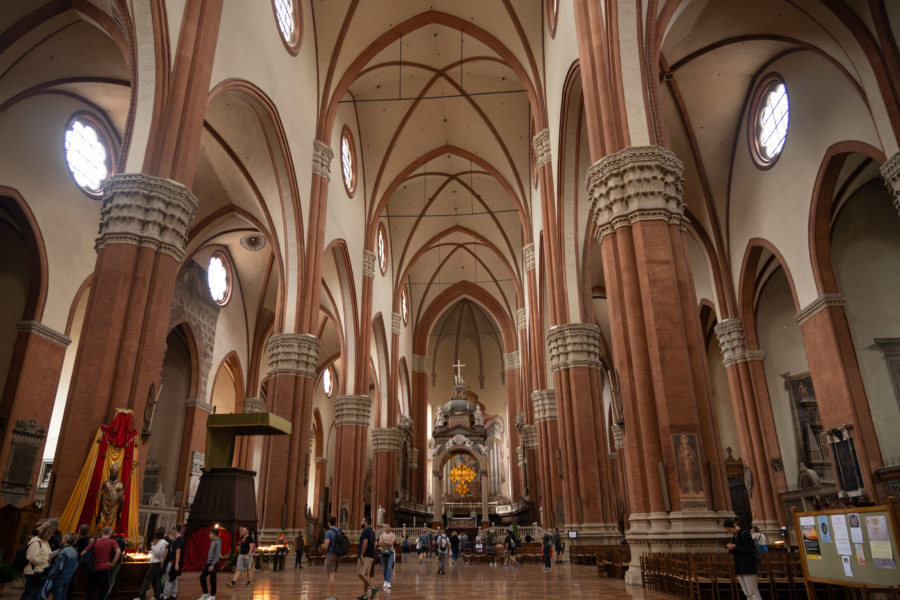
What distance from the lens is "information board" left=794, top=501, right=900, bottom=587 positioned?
4.55m

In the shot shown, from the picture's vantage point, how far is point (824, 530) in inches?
211

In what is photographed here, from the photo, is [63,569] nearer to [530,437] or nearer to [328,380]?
[530,437]

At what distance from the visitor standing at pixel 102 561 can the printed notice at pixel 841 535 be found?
717 cm

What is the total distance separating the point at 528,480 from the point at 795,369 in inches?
498

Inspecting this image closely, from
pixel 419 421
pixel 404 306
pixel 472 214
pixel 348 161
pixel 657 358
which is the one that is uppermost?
pixel 472 214

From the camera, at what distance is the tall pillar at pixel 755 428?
58.9ft

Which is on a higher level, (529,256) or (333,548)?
(529,256)

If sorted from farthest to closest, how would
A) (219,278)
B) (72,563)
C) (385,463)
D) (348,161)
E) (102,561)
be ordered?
(385,463) → (219,278) → (348,161) → (102,561) → (72,563)

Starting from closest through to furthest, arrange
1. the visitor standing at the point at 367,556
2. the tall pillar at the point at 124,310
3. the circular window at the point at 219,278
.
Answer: the visitor standing at the point at 367,556 < the tall pillar at the point at 124,310 < the circular window at the point at 219,278

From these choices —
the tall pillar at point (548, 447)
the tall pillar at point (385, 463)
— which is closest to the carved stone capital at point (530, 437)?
the tall pillar at point (548, 447)

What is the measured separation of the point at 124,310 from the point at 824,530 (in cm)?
947

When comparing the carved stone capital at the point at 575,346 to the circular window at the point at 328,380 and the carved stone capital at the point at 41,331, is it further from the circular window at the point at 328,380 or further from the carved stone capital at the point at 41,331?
the circular window at the point at 328,380

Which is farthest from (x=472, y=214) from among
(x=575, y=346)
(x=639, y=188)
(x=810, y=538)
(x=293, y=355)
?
(x=810, y=538)

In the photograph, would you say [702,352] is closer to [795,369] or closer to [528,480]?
[795,369]
